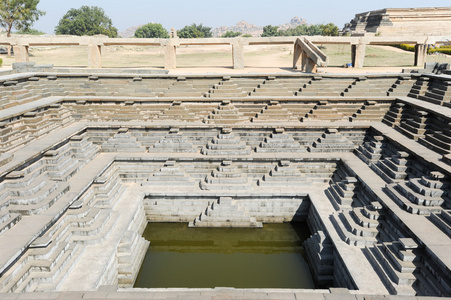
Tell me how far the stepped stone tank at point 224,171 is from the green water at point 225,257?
14.8 inches

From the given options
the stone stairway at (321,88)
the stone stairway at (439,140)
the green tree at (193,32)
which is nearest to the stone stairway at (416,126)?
the stone stairway at (439,140)

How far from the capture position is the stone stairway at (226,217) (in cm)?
1062

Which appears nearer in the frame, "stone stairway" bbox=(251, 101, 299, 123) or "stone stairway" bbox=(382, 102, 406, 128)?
"stone stairway" bbox=(382, 102, 406, 128)

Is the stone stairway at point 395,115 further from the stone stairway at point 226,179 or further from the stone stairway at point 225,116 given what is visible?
the stone stairway at point 226,179

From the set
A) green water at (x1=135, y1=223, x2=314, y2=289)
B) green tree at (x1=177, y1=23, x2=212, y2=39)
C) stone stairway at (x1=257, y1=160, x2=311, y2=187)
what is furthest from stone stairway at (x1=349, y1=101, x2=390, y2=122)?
green tree at (x1=177, y1=23, x2=212, y2=39)

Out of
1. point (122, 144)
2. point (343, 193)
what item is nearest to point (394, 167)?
point (343, 193)

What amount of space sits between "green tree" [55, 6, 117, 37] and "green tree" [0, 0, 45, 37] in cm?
2682

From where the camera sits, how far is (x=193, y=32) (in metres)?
77.2

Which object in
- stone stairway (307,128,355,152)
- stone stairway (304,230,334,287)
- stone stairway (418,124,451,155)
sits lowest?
stone stairway (304,230,334,287)

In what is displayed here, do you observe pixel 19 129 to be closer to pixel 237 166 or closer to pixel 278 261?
pixel 237 166

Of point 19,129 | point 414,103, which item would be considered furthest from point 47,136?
point 414,103

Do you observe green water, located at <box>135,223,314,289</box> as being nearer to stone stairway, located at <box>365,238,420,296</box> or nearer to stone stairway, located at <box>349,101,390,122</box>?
stone stairway, located at <box>365,238,420,296</box>

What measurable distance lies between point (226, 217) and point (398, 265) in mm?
5193

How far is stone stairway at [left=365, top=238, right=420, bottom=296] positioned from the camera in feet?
22.3
